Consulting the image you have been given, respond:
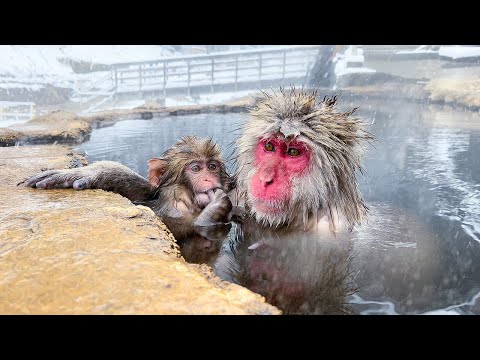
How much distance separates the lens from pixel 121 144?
17.9 feet

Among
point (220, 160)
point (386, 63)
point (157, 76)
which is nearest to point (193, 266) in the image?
point (220, 160)

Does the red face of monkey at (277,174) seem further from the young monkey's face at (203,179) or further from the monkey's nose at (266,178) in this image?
the young monkey's face at (203,179)

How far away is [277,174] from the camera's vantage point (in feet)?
6.89

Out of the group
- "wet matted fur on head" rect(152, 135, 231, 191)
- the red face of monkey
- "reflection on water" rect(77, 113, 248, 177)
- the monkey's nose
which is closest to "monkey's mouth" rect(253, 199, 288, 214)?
the red face of monkey

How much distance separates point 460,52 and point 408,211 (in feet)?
21.6

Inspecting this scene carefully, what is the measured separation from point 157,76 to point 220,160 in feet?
21.2

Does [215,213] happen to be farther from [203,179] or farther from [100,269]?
[100,269]

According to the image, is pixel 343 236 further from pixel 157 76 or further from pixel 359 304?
pixel 157 76

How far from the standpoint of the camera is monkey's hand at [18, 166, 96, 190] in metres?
2.56

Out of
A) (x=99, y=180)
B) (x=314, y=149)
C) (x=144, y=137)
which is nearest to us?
(x=314, y=149)

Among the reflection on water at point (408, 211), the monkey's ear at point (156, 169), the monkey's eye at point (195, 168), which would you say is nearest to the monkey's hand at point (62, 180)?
the monkey's ear at point (156, 169)

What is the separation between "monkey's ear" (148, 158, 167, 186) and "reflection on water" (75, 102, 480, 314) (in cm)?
59

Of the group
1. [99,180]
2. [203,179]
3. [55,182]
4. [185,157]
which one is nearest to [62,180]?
[55,182]

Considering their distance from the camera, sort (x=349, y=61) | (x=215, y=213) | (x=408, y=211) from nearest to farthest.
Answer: (x=215, y=213) → (x=408, y=211) → (x=349, y=61)
